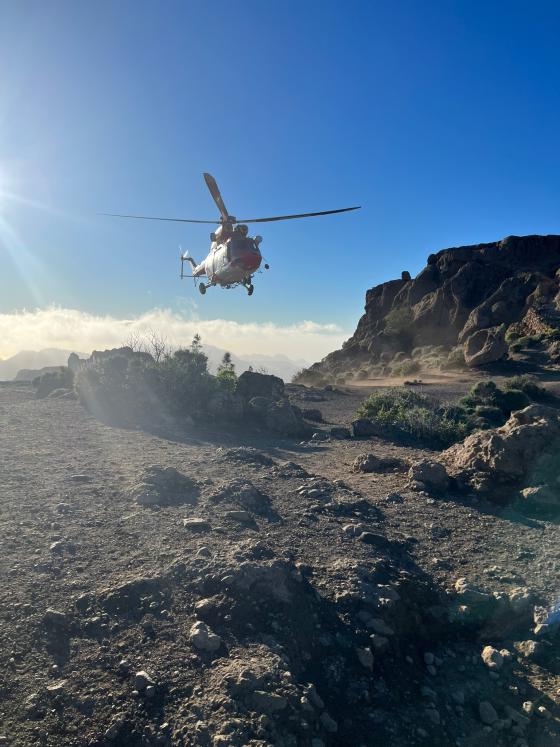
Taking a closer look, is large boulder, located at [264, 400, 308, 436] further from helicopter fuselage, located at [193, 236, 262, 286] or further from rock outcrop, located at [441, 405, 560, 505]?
rock outcrop, located at [441, 405, 560, 505]

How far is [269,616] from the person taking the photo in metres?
3.77

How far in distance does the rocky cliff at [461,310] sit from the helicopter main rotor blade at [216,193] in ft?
64.3

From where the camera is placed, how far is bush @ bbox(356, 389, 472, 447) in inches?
449

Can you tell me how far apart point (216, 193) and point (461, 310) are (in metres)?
30.6

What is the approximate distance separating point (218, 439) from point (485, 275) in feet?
125

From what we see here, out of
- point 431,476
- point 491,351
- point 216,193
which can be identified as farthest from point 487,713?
point 491,351

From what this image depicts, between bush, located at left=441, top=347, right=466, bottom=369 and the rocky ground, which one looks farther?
bush, located at left=441, top=347, right=466, bottom=369

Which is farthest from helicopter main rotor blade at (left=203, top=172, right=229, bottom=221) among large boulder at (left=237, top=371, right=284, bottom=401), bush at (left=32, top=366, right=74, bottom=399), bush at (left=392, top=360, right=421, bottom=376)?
bush at (left=392, top=360, right=421, bottom=376)

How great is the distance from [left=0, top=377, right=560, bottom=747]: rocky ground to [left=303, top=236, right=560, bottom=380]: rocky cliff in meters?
26.5

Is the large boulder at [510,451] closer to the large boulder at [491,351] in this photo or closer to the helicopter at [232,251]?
the helicopter at [232,251]

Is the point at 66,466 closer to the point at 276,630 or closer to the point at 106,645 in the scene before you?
the point at 106,645

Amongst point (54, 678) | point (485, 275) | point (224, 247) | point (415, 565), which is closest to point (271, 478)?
point (415, 565)

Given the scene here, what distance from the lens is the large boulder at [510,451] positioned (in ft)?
23.0

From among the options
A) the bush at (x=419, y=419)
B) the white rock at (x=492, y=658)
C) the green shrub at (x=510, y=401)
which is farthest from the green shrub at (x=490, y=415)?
the white rock at (x=492, y=658)
